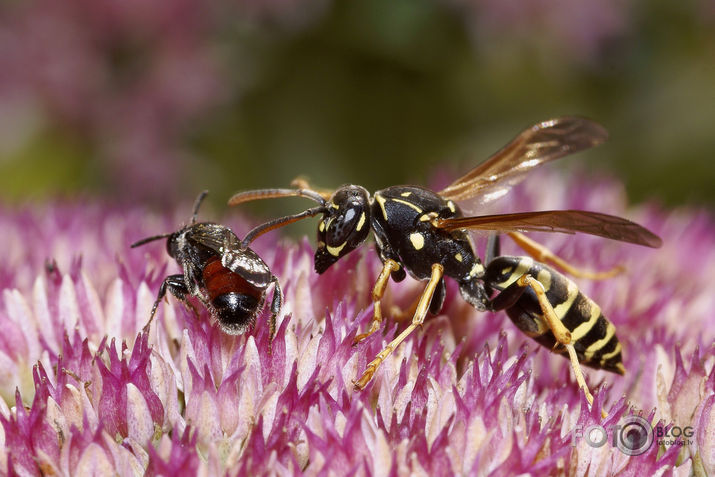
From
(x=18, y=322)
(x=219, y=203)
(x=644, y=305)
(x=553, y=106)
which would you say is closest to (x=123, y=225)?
(x=18, y=322)

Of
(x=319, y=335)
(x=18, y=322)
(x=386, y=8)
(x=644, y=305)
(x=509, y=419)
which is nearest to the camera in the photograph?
(x=509, y=419)

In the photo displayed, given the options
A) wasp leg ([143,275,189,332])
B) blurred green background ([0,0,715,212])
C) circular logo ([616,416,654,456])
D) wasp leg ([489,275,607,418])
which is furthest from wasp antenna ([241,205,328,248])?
blurred green background ([0,0,715,212])

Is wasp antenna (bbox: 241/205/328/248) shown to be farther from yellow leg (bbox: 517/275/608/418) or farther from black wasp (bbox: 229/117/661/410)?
yellow leg (bbox: 517/275/608/418)

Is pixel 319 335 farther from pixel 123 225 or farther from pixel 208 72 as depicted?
pixel 208 72

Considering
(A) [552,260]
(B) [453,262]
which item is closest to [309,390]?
(B) [453,262]

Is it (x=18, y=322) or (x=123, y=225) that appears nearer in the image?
(x=18, y=322)

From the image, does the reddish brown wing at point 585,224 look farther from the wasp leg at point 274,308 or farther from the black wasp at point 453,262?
the wasp leg at point 274,308

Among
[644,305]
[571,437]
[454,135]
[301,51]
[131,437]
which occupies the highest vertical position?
[301,51]

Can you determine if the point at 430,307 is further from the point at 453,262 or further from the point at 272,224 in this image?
the point at 272,224
